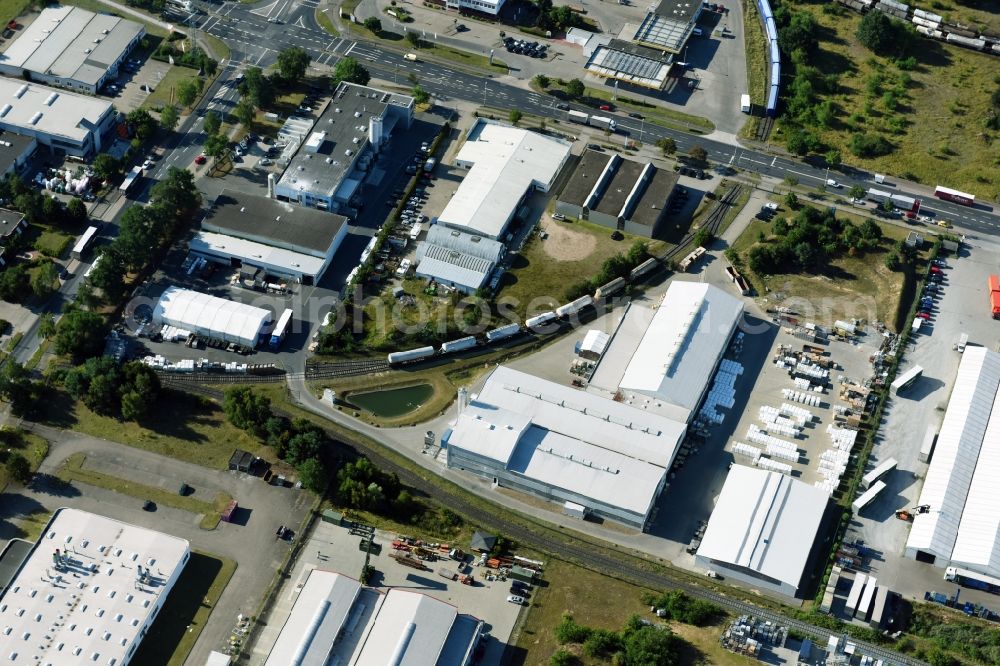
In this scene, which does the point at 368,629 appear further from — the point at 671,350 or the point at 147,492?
the point at 671,350

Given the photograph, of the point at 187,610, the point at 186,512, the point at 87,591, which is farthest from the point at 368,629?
the point at 87,591

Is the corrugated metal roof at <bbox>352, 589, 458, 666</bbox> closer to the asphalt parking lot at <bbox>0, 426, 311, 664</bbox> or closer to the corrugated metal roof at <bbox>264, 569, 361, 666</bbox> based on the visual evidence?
the corrugated metal roof at <bbox>264, 569, 361, 666</bbox>

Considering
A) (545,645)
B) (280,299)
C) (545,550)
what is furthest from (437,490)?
(280,299)

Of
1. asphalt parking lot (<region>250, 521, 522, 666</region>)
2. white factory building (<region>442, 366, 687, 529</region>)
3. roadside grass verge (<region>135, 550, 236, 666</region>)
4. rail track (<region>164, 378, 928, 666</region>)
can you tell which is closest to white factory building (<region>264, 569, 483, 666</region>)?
asphalt parking lot (<region>250, 521, 522, 666</region>)

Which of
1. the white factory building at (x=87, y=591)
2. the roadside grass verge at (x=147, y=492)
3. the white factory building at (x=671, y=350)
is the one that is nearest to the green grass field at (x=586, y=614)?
the white factory building at (x=671, y=350)

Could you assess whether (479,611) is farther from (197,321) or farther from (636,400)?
(197,321)
